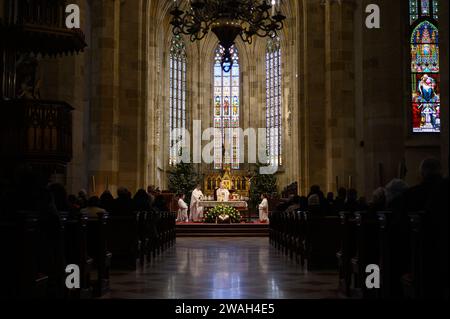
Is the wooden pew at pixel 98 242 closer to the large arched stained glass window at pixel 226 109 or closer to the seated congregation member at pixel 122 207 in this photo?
the seated congregation member at pixel 122 207

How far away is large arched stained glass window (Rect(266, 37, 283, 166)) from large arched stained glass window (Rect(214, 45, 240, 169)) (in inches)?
83.8

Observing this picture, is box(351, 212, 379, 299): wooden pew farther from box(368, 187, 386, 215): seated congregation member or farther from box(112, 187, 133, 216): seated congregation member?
box(112, 187, 133, 216): seated congregation member

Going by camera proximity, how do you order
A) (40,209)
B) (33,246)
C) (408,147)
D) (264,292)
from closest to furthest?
(33,246), (40,209), (264,292), (408,147)

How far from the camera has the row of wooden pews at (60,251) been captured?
14.5 feet

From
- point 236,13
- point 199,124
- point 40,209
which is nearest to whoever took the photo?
point 40,209

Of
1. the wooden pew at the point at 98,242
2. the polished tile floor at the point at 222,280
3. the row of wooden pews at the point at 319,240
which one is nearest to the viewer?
the polished tile floor at the point at 222,280

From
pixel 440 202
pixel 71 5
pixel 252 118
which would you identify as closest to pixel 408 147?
pixel 71 5

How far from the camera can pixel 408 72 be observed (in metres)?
18.2

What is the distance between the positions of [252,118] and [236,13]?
980 inches

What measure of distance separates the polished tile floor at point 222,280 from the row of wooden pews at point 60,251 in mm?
423

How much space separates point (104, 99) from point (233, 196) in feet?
41.3

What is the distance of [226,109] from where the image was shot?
39.0 meters

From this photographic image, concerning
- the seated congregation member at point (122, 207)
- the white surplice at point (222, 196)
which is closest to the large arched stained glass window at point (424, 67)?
the seated congregation member at point (122, 207)
